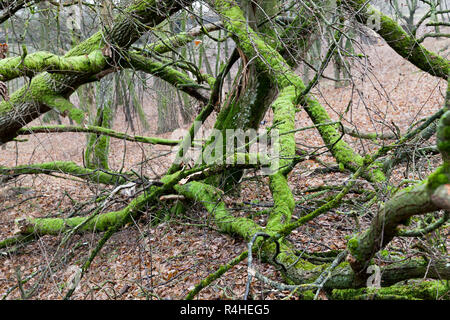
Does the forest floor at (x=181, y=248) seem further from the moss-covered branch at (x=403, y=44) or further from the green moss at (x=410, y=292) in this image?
the green moss at (x=410, y=292)

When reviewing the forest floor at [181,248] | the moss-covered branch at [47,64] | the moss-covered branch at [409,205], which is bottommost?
the forest floor at [181,248]

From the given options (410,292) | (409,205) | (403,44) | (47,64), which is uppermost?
(403,44)

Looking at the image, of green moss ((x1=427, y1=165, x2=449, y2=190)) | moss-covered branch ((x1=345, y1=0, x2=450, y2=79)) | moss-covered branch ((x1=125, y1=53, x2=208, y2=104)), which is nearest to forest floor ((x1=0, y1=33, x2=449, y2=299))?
moss-covered branch ((x1=345, y1=0, x2=450, y2=79))

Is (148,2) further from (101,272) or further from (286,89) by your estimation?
(101,272)

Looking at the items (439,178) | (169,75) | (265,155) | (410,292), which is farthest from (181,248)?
(439,178)

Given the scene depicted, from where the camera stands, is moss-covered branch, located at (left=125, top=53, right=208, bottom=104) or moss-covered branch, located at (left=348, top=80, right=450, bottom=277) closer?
moss-covered branch, located at (left=348, top=80, right=450, bottom=277)

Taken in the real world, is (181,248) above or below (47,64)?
below

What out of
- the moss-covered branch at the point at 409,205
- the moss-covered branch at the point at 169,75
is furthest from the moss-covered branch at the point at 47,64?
the moss-covered branch at the point at 409,205
